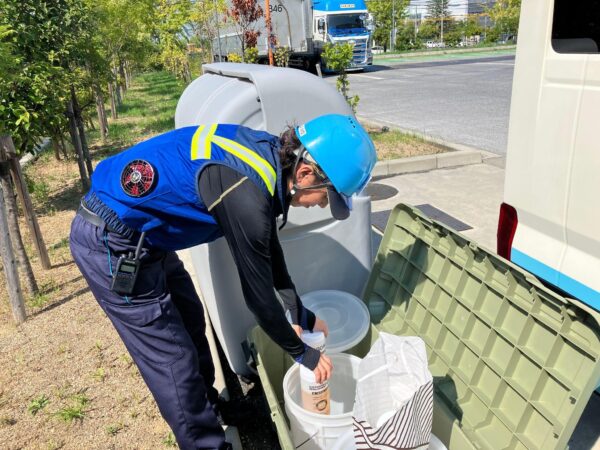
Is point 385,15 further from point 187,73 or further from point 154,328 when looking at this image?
point 154,328

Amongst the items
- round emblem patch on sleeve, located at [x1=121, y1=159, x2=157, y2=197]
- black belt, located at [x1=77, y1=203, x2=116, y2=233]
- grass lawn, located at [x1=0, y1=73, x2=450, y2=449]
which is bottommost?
grass lawn, located at [x1=0, y1=73, x2=450, y2=449]

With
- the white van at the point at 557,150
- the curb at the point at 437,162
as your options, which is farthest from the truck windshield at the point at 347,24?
the white van at the point at 557,150

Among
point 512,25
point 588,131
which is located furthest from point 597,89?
point 512,25

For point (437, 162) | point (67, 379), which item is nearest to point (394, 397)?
point (67, 379)

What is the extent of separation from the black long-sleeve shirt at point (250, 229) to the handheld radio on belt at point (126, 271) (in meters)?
0.44

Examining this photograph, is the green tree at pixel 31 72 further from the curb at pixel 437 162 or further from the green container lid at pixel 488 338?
the curb at pixel 437 162

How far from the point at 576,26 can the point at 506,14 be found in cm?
3534

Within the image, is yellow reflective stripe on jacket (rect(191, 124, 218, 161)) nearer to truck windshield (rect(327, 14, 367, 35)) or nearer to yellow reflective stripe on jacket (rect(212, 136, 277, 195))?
yellow reflective stripe on jacket (rect(212, 136, 277, 195))

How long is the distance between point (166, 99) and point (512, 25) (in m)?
32.4

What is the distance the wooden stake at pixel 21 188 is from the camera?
376cm

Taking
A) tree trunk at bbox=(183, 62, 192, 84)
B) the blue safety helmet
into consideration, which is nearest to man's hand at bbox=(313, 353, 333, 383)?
the blue safety helmet

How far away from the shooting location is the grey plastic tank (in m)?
2.49

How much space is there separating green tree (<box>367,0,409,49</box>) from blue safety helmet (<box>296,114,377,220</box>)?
154ft

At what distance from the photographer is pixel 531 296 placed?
184 centimetres
